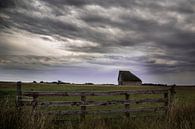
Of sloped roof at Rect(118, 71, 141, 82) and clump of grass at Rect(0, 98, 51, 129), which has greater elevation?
sloped roof at Rect(118, 71, 141, 82)

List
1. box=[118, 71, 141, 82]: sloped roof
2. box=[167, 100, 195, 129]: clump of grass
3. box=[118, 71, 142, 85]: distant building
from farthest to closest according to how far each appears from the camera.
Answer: box=[118, 71, 141, 82]: sloped roof < box=[118, 71, 142, 85]: distant building < box=[167, 100, 195, 129]: clump of grass

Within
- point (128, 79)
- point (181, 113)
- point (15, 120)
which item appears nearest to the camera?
point (15, 120)

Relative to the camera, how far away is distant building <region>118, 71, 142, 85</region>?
92.3m

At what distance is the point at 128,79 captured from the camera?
9256 centimetres

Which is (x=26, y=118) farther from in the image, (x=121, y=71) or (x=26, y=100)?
(x=121, y=71)

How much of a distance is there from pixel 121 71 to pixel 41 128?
292 feet

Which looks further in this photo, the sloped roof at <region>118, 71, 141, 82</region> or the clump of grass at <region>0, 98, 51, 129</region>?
the sloped roof at <region>118, 71, 141, 82</region>

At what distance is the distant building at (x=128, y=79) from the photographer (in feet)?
303

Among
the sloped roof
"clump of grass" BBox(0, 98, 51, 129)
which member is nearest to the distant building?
the sloped roof

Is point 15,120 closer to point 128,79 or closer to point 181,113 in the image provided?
point 181,113

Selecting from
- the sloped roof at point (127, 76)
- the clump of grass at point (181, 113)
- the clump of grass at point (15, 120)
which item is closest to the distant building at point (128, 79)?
the sloped roof at point (127, 76)

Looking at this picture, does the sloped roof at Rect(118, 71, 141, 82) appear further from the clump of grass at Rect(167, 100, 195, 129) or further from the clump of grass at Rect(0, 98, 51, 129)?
the clump of grass at Rect(0, 98, 51, 129)

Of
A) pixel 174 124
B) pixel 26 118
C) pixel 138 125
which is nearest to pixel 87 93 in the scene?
pixel 138 125

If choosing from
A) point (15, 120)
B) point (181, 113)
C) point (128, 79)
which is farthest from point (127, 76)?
point (15, 120)
